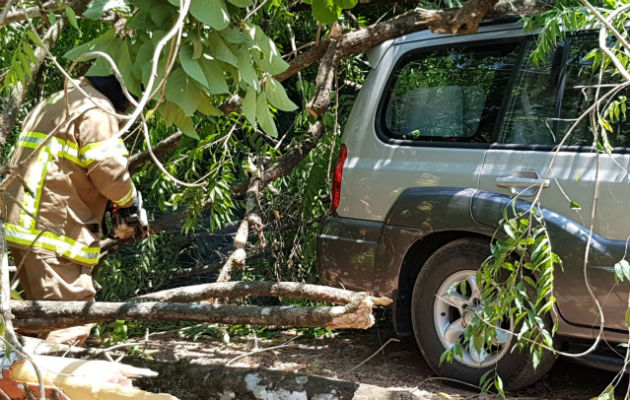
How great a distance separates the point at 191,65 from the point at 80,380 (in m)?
1.22

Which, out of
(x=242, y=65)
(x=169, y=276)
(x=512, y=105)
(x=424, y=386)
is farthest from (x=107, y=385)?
(x=169, y=276)

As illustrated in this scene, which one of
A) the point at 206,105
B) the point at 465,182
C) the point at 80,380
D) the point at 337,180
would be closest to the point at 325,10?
the point at 206,105

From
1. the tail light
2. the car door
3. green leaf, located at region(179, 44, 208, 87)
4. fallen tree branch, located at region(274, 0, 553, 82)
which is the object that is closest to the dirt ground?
the car door

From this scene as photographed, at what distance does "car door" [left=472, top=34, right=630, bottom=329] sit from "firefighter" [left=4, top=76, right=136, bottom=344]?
204 cm

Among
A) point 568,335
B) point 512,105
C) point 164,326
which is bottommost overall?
point 164,326

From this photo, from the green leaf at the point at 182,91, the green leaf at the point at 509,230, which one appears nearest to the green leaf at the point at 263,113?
the green leaf at the point at 182,91

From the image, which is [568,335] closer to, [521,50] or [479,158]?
[479,158]

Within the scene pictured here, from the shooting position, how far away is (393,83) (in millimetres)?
5047

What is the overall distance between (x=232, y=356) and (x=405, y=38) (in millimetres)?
2492

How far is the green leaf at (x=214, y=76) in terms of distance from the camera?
226 centimetres

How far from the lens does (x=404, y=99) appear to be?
197 inches

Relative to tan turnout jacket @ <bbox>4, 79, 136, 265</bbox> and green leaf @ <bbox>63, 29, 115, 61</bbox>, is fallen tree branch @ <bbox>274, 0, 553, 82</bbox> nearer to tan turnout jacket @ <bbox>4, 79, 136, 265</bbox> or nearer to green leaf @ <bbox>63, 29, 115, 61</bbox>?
tan turnout jacket @ <bbox>4, 79, 136, 265</bbox>

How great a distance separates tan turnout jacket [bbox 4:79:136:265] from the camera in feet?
13.8

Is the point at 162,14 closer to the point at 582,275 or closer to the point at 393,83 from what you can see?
the point at 582,275
